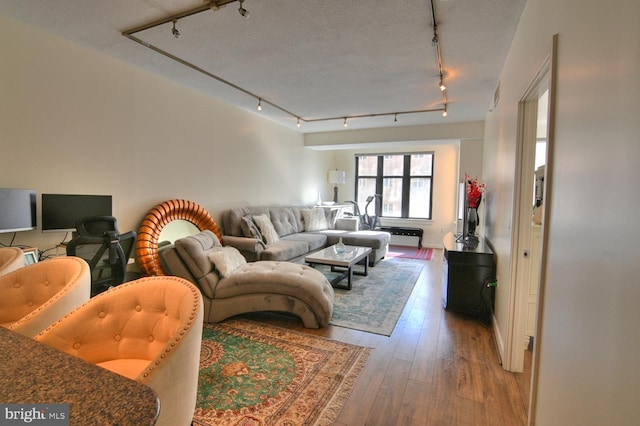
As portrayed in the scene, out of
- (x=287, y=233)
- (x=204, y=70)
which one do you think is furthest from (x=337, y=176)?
(x=204, y=70)

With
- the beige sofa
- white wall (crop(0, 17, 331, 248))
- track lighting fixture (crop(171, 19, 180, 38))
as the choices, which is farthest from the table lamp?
track lighting fixture (crop(171, 19, 180, 38))

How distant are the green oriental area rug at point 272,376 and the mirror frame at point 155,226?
1.08m

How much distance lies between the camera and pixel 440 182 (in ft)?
24.5

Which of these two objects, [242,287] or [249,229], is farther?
[249,229]

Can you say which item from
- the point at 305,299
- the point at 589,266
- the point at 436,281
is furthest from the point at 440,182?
the point at 589,266

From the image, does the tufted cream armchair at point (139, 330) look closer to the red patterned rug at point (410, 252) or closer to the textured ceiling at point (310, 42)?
the textured ceiling at point (310, 42)

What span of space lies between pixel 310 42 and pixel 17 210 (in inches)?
108

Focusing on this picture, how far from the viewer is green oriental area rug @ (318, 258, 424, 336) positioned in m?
3.07

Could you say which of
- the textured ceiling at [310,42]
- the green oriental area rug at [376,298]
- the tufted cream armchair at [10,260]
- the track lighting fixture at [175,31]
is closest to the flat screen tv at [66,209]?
the tufted cream armchair at [10,260]

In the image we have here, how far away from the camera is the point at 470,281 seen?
10.3 feet

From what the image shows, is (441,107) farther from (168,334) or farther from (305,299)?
(168,334)

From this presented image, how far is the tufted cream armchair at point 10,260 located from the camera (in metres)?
1.69

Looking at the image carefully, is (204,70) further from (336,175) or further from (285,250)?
(336,175)

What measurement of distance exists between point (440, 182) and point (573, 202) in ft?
21.6
